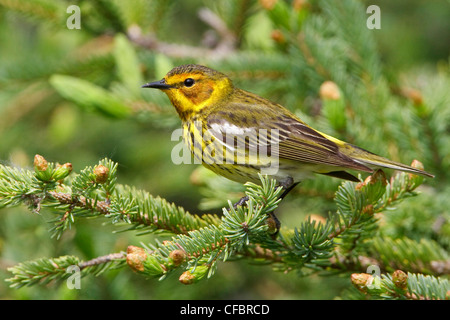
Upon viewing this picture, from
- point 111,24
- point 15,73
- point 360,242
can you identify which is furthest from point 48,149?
point 360,242

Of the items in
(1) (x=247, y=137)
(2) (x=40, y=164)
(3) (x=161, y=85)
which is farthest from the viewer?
(3) (x=161, y=85)

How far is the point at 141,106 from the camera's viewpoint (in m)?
3.27

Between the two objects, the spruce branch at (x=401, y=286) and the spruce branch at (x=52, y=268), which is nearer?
the spruce branch at (x=401, y=286)

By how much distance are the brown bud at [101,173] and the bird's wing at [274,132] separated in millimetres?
1130

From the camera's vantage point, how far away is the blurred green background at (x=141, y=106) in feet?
10.1

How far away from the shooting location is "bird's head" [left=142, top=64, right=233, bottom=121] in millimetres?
3176

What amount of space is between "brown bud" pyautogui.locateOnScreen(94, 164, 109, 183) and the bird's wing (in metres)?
1.13

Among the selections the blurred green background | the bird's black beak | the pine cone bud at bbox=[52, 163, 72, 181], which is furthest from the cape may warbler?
the pine cone bud at bbox=[52, 163, 72, 181]

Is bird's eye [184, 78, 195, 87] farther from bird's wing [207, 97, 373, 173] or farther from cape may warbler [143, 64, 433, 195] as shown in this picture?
bird's wing [207, 97, 373, 173]

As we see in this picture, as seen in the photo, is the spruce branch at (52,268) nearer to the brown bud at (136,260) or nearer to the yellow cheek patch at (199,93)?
the brown bud at (136,260)

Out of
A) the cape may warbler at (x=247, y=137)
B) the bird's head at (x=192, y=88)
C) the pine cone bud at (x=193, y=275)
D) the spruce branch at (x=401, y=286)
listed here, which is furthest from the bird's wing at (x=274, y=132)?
the pine cone bud at (x=193, y=275)

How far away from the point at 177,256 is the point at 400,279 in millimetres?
762

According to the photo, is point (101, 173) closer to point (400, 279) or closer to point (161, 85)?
point (400, 279)

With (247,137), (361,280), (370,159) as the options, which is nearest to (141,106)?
(247,137)
